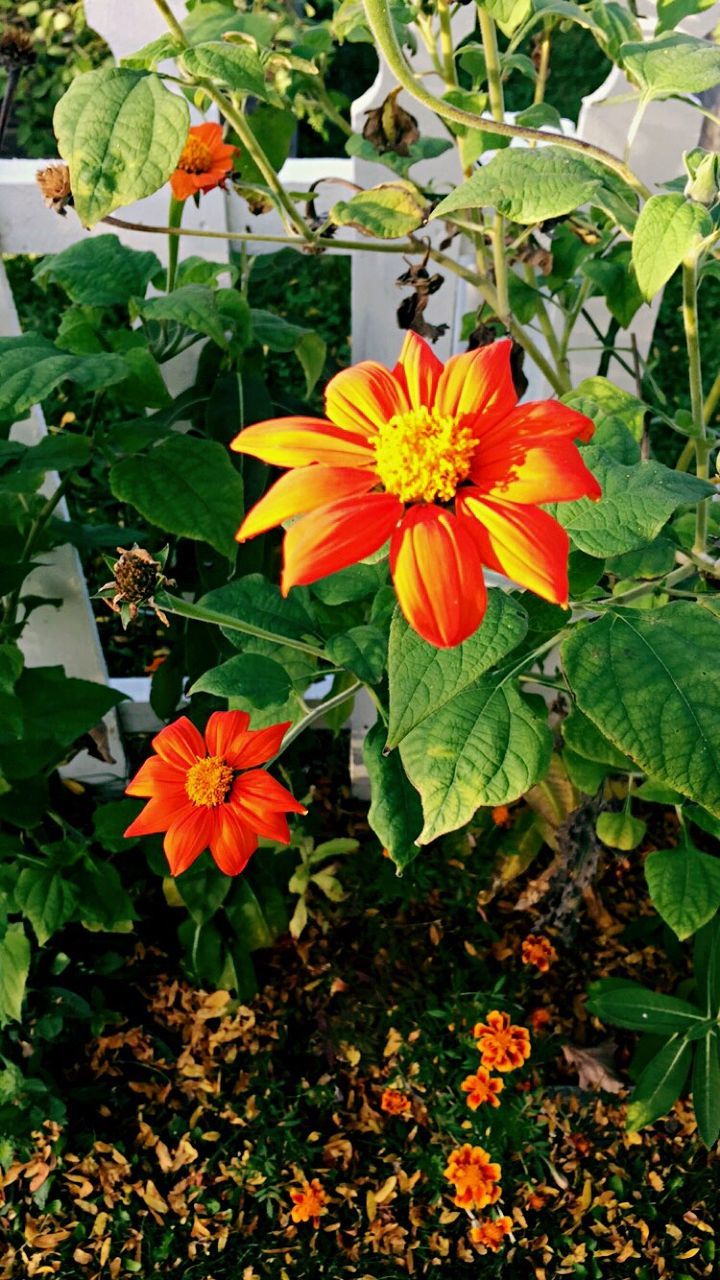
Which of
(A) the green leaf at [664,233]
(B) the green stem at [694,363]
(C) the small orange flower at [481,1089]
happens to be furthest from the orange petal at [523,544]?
(C) the small orange flower at [481,1089]

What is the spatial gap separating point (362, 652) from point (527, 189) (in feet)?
1.55

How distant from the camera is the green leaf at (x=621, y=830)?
5.08ft

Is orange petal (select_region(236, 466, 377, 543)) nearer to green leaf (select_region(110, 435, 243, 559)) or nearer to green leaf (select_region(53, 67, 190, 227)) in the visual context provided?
green leaf (select_region(53, 67, 190, 227))

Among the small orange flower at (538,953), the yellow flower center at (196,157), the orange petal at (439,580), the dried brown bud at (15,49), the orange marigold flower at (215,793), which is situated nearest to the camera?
the orange petal at (439,580)

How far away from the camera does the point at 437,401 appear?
804 millimetres

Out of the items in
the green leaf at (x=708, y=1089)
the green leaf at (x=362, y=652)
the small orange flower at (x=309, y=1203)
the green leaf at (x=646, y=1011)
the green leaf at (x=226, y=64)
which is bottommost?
the small orange flower at (x=309, y=1203)

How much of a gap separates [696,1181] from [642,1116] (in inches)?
9.1

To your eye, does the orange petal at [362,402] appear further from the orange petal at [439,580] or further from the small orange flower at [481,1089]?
the small orange flower at [481,1089]

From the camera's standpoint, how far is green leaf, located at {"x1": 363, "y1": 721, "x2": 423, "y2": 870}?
106 cm

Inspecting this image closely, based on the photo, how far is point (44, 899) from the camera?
1.49 meters

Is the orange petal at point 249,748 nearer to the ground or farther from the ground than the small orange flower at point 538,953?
farther from the ground

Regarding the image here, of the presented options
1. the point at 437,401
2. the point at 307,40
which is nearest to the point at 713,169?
the point at 437,401

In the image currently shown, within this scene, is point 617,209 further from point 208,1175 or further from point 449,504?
point 208,1175

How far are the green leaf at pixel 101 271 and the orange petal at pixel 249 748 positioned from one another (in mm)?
574
